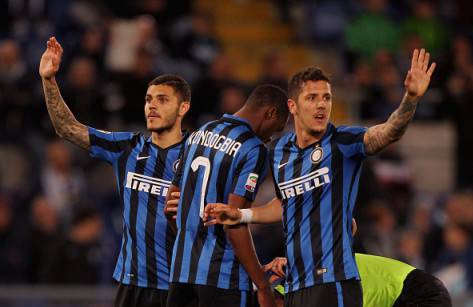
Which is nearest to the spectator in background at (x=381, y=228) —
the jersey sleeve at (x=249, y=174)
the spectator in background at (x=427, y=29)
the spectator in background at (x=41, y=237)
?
the spectator in background at (x=41, y=237)

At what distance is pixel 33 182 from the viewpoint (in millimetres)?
12656

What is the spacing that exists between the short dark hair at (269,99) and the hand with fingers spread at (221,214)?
728mm

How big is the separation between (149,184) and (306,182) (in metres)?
1.18

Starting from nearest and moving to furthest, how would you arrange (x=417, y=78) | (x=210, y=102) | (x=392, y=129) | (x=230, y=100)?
1. (x=417, y=78)
2. (x=392, y=129)
3. (x=230, y=100)
4. (x=210, y=102)

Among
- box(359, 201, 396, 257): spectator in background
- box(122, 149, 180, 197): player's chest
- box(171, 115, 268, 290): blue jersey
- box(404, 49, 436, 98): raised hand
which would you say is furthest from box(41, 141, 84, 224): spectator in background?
box(404, 49, 436, 98): raised hand

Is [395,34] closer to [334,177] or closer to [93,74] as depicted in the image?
[93,74]

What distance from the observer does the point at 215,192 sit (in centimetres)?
720

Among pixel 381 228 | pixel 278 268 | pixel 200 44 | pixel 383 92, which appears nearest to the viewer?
pixel 278 268

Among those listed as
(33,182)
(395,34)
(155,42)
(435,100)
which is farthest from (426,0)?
(33,182)

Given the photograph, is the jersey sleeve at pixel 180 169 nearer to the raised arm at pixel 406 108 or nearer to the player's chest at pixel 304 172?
the player's chest at pixel 304 172

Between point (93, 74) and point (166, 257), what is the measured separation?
234 inches

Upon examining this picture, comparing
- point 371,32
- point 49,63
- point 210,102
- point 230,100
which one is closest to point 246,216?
point 49,63

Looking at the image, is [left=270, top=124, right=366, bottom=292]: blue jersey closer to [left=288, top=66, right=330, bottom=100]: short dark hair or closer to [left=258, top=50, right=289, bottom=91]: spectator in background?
[left=288, top=66, right=330, bottom=100]: short dark hair

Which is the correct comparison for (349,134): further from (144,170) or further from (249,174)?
(144,170)
